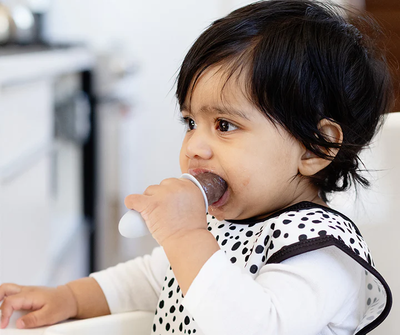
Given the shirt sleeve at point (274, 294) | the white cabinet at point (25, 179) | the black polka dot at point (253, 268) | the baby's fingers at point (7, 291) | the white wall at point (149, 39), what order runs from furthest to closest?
the white wall at point (149, 39), the white cabinet at point (25, 179), the baby's fingers at point (7, 291), the black polka dot at point (253, 268), the shirt sleeve at point (274, 294)

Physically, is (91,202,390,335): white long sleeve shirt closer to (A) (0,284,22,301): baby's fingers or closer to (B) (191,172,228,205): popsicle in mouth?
(B) (191,172,228,205): popsicle in mouth

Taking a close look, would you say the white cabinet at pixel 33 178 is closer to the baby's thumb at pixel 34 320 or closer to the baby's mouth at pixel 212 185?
the baby's thumb at pixel 34 320

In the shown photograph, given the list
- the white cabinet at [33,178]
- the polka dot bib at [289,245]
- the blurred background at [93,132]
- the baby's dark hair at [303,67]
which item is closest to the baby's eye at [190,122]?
the baby's dark hair at [303,67]

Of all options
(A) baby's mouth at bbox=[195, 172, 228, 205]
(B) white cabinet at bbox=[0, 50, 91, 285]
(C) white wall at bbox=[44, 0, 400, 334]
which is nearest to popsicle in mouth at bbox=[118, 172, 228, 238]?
(A) baby's mouth at bbox=[195, 172, 228, 205]

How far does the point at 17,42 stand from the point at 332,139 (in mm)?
1440

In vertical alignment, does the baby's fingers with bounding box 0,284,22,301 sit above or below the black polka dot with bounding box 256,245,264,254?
below

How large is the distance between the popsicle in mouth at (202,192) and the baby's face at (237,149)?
2 centimetres

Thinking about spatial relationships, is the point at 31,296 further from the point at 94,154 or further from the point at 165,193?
the point at 94,154

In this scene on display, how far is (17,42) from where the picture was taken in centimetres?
184

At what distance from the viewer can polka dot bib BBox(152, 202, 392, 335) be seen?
0.58m

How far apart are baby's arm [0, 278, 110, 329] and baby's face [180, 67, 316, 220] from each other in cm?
23

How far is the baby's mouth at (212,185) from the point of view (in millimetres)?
620

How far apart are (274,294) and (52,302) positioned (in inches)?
13.0

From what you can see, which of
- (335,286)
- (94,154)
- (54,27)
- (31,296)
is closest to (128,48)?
(54,27)
